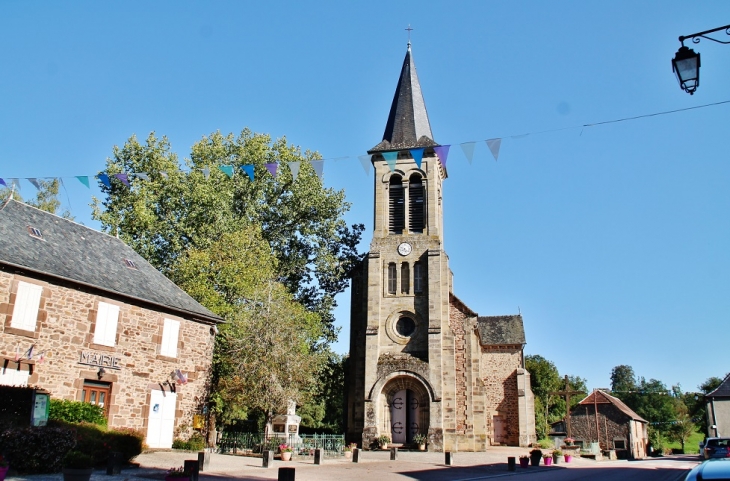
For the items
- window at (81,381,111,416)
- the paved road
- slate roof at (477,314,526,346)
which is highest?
slate roof at (477,314,526,346)

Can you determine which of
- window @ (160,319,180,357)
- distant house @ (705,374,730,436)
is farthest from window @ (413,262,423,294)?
distant house @ (705,374,730,436)

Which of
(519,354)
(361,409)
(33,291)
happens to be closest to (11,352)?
(33,291)

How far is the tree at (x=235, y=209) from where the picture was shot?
98.1ft

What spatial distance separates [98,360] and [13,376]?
2.59 meters

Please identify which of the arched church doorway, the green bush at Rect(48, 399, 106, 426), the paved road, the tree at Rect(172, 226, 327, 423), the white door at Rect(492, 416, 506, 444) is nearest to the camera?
the paved road

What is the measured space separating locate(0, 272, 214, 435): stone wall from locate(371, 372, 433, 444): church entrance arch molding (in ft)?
31.8

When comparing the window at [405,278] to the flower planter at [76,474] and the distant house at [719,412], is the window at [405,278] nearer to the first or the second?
the distant house at [719,412]

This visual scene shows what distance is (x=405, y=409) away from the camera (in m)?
29.4

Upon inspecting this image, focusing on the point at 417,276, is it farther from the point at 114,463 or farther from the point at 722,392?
the point at 722,392

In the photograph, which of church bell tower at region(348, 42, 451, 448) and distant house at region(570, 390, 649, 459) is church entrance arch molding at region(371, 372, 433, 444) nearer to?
church bell tower at region(348, 42, 451, 448)

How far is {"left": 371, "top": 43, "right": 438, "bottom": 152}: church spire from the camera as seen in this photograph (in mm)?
32781

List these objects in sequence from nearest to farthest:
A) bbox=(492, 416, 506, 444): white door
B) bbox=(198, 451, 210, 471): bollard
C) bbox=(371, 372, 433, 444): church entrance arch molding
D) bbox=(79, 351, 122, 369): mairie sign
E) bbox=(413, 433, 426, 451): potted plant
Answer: bbox=(198, 451, 210, 471): bollard
bbox=(79, 351, 122, 369): mairie sign
bbox=(413, 433, 426, 451): potted plant
bbox=(371, 372, 433, 444): church entrance arch molding
bbox=(492, 416, 506, 444): white door

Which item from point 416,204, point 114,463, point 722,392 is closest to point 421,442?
point 416,204

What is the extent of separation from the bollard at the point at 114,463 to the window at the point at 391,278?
1919cm
